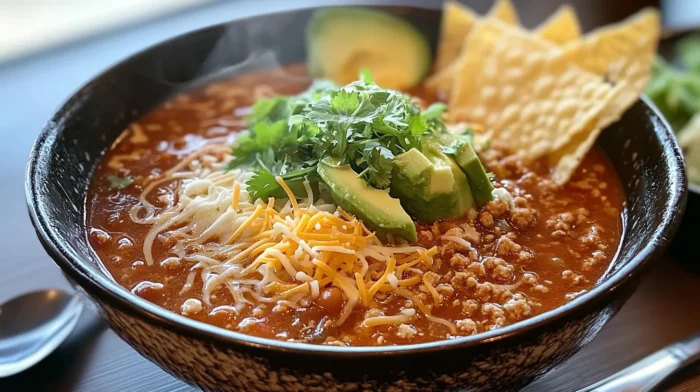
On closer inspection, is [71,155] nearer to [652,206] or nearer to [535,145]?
[535,145]

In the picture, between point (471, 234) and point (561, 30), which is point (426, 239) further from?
point (561, 30)

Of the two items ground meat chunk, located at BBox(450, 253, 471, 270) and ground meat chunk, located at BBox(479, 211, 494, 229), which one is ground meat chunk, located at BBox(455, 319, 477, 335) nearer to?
ground meat chunk, located at BBox(450, 253, 471, 270)

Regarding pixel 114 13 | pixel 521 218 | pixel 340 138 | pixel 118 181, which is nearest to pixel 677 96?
pixel 521 218

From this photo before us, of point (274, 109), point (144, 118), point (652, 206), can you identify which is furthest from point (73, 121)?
point (652, 206)

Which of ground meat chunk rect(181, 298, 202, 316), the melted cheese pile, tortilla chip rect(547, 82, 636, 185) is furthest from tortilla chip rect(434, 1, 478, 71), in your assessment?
ground meat chunk rect(181, 298, 202, 316)

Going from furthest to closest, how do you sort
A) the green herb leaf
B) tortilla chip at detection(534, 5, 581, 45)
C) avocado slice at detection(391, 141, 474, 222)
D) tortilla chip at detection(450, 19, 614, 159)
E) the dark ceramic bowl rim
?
tortilla chip at detection(534, 5, 581, 45)
tortilla chip at detection(450, 19, 614, 159)
the green herb leaf
avocado slice at detection(391, 141, 474, 222)
the dark ceramic bowl rim
